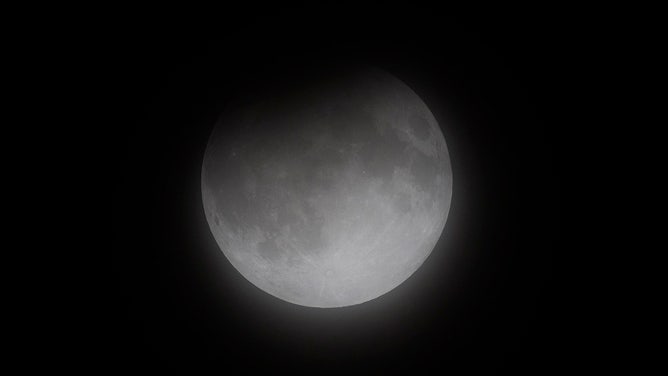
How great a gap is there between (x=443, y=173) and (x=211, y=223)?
185 cm

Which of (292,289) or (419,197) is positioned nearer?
(419,197)

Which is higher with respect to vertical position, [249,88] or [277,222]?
[249,88]

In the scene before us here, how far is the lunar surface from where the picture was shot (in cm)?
270

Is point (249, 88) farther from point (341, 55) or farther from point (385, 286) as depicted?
point (385, 286)

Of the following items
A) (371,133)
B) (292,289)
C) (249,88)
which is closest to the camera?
(371,133)

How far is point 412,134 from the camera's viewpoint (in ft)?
9.66

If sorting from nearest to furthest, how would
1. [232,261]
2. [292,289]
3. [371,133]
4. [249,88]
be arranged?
[371,133], [249,88], [292,289], [232,261]

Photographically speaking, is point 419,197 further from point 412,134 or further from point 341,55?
point 341,55

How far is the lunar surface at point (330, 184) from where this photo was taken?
8.86 ft

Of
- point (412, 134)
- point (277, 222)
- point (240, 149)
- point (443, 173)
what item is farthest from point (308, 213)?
point (443, 173)

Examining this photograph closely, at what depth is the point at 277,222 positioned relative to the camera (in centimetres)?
284

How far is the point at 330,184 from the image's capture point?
2.67 metres

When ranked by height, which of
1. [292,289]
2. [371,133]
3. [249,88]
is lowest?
[292,289]

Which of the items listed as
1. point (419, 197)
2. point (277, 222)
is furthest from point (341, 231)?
point (419, 197)
